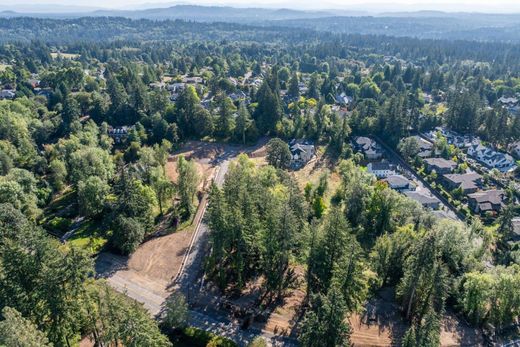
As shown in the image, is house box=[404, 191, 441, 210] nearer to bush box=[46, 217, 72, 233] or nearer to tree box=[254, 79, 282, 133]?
tree box=[254, 79, 282, 133]

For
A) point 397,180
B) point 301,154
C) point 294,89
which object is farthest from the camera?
point 294,89

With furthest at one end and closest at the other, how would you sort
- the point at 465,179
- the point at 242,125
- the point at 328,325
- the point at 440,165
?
the point at 242,125 → the point at 440,165 → the point at 465,179 → the point at 328,325

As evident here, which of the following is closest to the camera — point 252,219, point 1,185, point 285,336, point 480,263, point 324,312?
point 324,312

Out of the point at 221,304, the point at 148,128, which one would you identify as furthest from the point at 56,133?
the point at 221,304

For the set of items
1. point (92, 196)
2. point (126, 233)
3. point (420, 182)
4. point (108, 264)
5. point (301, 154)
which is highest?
point (92, 196)

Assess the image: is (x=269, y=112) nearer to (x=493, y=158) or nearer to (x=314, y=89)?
(x=314, y=89)

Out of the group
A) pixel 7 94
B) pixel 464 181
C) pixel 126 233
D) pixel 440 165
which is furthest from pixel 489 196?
pixel 7 94

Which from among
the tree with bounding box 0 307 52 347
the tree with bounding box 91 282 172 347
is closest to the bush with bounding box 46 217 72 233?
the tree with bounding box 91 282 172 347

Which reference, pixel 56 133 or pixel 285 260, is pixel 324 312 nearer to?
pixel 285 260
